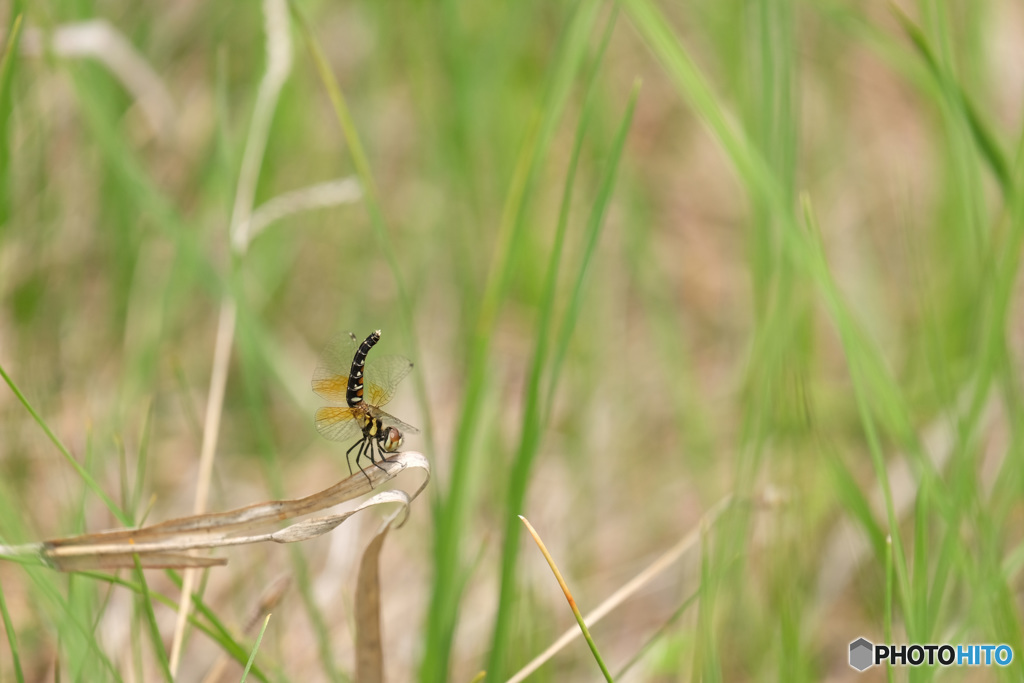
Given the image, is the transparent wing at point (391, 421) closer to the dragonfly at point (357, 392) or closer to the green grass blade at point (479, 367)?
the dragonfly at point (357, 392)

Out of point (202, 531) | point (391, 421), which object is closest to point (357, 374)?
point (391, 421)

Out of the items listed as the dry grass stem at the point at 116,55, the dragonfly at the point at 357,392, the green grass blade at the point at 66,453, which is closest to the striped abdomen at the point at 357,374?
the dragonfly at the point at 357,392

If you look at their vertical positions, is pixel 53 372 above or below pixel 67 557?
above

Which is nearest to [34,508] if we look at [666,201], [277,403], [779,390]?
[277,403]

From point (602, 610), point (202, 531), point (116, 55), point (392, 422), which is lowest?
point (602, 610)

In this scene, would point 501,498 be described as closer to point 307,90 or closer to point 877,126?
point 307,90

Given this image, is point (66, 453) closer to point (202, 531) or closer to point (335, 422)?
point (202, 531)
